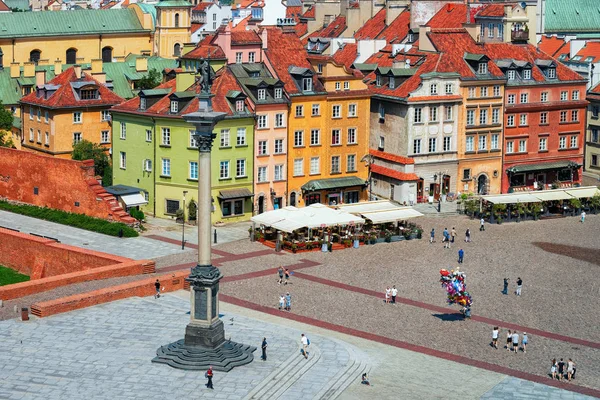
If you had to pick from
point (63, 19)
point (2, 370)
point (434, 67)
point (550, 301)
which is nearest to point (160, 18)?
point (63, 19)

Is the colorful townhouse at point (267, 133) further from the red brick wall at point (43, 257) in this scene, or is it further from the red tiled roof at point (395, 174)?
the red brick wall at point (43, 257)

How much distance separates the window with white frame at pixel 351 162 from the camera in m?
102

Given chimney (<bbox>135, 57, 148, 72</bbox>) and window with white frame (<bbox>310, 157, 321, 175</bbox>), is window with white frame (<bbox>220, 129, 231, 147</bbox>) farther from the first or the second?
chimney (<bbox>135, 57, 148, 72</bbox>)

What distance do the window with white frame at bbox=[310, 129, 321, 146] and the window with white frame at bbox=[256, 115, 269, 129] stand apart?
3.97m

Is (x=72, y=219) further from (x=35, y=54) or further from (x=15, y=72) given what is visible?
(x=35, y=54)

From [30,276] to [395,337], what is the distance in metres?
26.1

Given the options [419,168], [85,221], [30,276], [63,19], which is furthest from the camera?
[63,19]

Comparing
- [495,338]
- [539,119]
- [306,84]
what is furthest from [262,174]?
[495,338]

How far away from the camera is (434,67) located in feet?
336

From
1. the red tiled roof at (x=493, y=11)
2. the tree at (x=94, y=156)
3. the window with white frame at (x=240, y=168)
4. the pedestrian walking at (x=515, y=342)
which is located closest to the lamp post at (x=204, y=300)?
the pedestrian walking at (x=515, y=342)

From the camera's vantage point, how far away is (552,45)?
425ft

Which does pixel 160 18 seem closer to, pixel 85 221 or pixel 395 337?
pixel 85 221

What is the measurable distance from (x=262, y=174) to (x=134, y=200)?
8.89 meters

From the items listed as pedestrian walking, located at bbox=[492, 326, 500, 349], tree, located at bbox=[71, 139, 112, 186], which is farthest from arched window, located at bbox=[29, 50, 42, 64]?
pedestrian walking, located at bbox=[492, 326, 500, 349]
